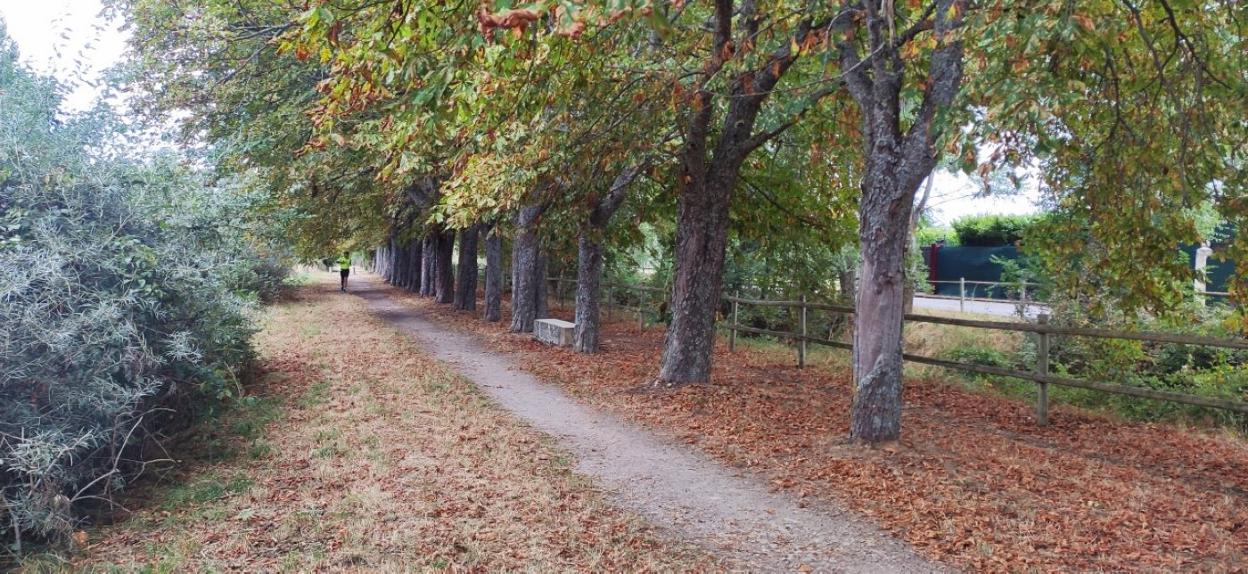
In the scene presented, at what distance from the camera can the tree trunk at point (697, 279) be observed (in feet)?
30.8

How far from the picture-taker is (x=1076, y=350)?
442 inches

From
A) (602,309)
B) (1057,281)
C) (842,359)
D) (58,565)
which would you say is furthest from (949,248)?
(58,565)

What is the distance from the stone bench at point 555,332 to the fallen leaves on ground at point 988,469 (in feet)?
10.5

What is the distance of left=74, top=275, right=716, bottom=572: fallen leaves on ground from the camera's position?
452cm

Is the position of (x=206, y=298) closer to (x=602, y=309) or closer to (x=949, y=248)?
(x=602, y=309)

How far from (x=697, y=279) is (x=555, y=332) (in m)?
5.61

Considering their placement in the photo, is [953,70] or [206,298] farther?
[206,298]

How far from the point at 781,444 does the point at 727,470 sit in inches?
38.1

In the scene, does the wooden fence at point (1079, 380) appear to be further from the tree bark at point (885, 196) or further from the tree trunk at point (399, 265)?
the tree trunk at point (399, 265)

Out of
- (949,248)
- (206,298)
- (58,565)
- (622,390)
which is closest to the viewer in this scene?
(58,565)

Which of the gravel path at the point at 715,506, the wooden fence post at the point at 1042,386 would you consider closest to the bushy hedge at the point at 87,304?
the gravel path at the point at 715,506

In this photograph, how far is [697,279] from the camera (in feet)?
31.0

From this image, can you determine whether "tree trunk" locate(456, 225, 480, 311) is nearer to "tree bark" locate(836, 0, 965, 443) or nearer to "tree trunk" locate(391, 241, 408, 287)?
"tree trunk" locate(391, 241, 408, 287)

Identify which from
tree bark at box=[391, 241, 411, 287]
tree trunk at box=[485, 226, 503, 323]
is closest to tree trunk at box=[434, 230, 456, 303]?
tree trunk at box=[485, 226, 503, 323]
